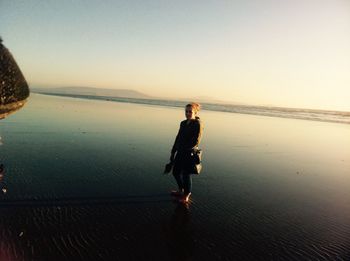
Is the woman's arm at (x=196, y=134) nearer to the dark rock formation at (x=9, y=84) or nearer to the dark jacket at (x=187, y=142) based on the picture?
the dark jacket at (x=187, y=142)

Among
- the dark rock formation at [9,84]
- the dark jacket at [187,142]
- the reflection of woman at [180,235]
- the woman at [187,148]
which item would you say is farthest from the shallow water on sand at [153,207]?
the dark rock formation at [9,84]

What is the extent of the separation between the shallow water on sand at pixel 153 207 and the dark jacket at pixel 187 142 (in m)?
0.84

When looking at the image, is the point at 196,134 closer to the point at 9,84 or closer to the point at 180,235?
the point at 180,235

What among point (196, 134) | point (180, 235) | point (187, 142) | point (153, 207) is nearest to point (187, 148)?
point (187, 142)

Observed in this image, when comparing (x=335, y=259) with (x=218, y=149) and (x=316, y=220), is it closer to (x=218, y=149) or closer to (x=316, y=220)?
(x=316, y=220)

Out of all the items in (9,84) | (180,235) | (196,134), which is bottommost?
(180,235)

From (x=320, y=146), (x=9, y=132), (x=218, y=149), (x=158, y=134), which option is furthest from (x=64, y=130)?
(x=320, y=146)

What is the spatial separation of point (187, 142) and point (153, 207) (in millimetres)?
1797

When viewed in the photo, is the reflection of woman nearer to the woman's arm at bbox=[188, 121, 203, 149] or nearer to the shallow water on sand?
the shallow water on sand

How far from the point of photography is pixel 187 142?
23.7 feet

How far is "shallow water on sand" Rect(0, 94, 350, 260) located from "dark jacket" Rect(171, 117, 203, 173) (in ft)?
2.75

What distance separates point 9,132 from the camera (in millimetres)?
12789

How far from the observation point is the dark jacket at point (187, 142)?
714cm

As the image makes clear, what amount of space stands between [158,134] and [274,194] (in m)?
9.43
